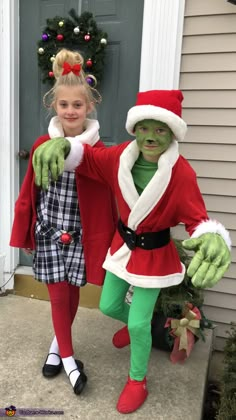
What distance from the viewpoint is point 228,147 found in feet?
8.25

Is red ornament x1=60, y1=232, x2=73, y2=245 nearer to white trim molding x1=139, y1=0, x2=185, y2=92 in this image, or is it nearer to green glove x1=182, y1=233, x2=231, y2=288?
green glove x1=182, y1=233, x2=231, y2=288

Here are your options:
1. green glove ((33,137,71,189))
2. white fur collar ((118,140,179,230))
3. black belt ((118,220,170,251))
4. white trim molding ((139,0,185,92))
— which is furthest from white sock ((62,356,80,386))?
white trim molding ((139,0,185,92))

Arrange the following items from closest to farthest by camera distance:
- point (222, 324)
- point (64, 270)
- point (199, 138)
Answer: point (64, 270) < point (199, 138) < point (222, 324)

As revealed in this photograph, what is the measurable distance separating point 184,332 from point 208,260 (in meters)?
1.07

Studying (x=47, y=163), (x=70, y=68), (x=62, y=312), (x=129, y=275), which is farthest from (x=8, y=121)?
(x=129, y=275)

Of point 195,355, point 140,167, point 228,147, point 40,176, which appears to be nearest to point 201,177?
point 228,147

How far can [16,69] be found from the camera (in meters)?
2.83

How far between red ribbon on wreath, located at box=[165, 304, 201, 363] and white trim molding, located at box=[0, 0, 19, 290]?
146 centimetres

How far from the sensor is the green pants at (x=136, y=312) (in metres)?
1.79

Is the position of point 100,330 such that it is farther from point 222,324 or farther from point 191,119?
point 191,119

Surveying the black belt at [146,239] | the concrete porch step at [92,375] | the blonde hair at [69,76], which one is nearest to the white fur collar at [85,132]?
the blonde hair at [69,76]

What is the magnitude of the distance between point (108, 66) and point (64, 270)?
153 cm

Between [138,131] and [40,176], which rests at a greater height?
[138,131]

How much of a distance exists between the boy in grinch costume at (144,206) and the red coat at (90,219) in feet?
0.28
